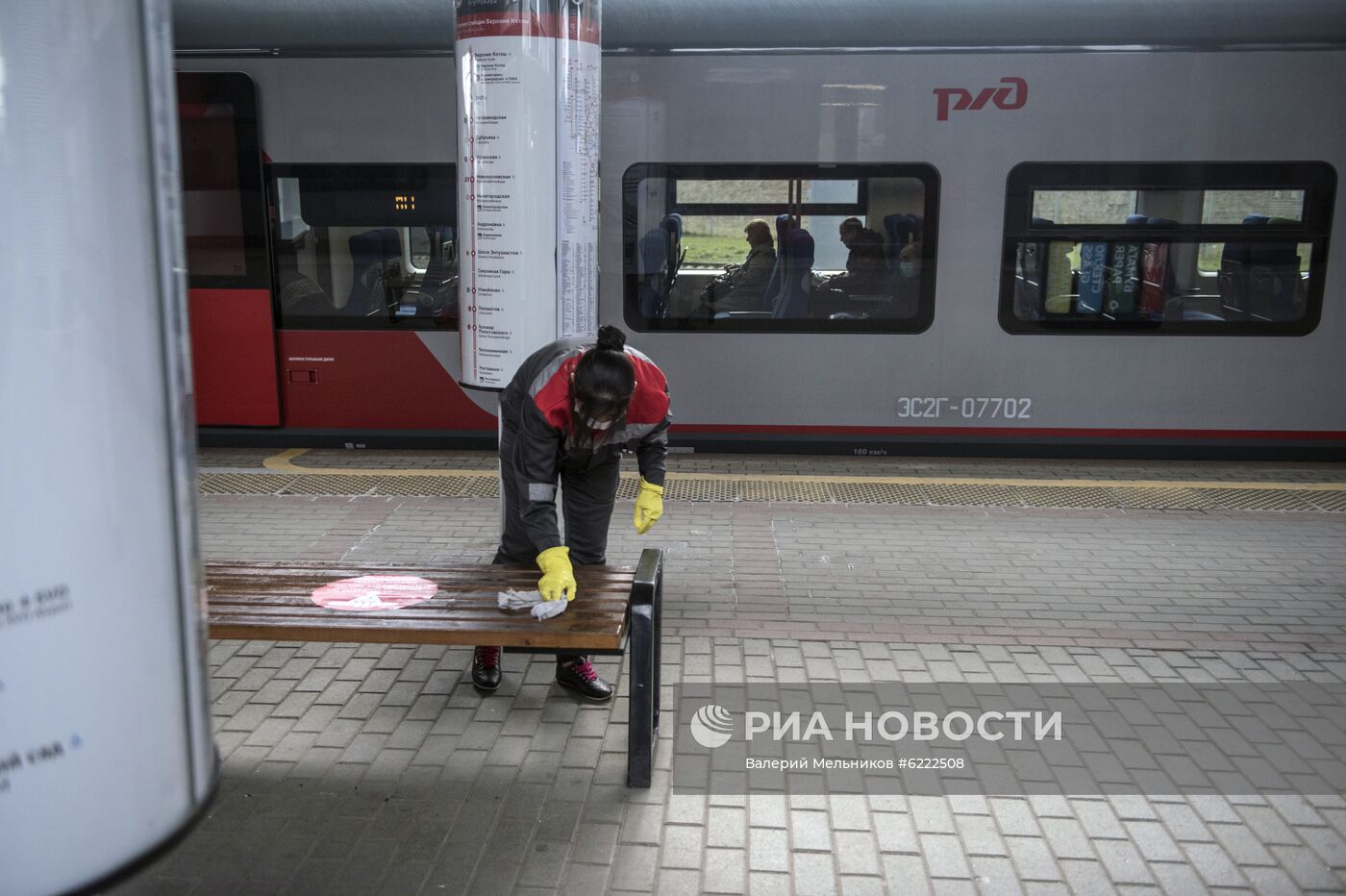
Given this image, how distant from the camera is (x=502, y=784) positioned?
368 cm

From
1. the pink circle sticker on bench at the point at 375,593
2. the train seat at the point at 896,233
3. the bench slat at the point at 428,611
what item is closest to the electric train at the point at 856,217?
the train seat at the point at 896,233

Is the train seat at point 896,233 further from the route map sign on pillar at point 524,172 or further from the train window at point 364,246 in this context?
the route map sign on pillar at point 524,172

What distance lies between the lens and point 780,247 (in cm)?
760

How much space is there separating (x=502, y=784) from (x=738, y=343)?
14.9ft

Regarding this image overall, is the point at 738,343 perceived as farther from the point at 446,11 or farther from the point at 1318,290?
the point at 1318,290

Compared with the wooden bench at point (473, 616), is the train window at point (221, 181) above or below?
above

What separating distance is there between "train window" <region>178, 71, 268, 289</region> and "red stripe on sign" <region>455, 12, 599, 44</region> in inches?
145

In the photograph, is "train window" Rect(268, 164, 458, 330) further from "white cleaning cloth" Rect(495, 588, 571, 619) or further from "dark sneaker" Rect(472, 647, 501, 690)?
"white cleaning cloth" Rect(495, 588, 571, 619)

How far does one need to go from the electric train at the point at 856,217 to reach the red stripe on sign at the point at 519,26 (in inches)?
111

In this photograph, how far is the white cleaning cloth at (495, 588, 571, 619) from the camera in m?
3.53

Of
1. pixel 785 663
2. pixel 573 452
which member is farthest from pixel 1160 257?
pixel 573 452

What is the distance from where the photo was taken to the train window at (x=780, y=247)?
7.52 metres

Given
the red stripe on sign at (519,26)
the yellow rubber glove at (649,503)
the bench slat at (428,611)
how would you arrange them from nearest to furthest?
1. the bench slat at (428,611)
2. the yellow rubber glove at (649,503)
3. the red stripe on sign at (519,26)

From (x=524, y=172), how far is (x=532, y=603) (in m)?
1.88
